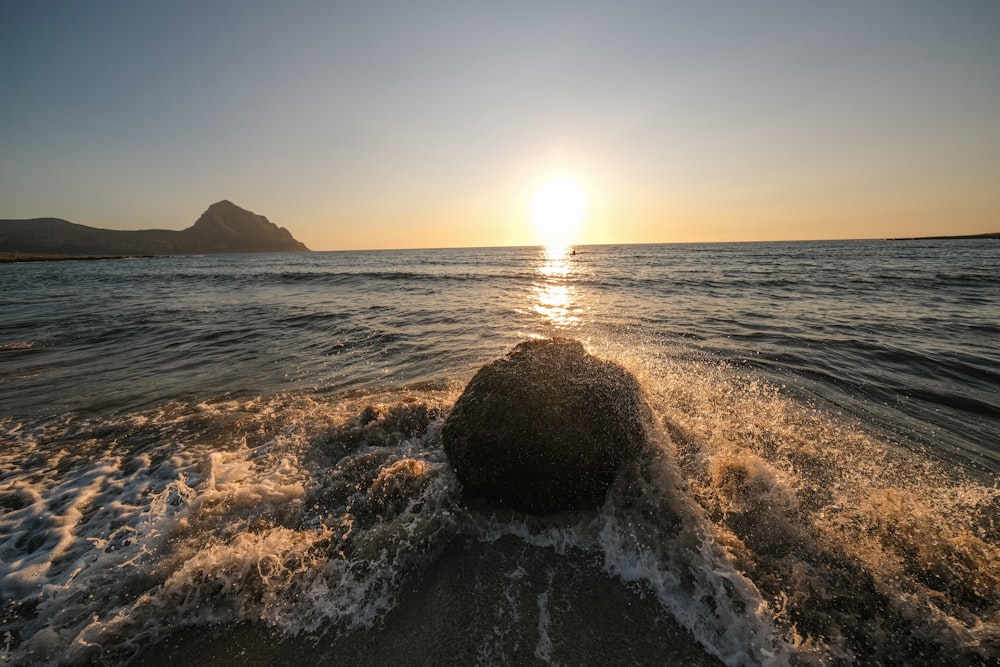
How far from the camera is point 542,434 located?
13.7 ft

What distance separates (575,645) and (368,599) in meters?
1.66

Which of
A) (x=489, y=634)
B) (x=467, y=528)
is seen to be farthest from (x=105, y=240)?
(x=489, y=634)

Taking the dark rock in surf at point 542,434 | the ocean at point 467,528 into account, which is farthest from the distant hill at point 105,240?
the dark rock in surf at point 542,434

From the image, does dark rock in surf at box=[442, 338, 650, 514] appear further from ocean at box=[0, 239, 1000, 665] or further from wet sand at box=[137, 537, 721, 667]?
wet sand at box=[137, 537, 721, 667]

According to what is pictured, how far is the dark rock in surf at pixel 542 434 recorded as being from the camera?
4.03 m

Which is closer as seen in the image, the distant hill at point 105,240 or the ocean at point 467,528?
the ocean at point 467,528

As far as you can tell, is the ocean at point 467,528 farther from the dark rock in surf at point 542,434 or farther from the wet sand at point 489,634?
the dark rock in surf at point 542,434

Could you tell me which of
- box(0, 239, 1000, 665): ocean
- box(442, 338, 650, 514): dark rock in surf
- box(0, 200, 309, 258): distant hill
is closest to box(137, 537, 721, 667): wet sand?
box(0, 239, 1000, 665): ocean

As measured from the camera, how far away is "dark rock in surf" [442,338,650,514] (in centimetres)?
403

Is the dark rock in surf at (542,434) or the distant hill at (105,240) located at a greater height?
the distant hill at (105,240)

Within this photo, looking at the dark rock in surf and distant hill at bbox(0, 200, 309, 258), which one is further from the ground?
distant hill at bbox(0, 200, 309, 258)

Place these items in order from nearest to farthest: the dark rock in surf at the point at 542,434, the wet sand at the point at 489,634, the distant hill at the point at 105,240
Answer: the wet sand at the point at 489,634, the dark rock in surf at the point at 542,434, the distant hill at the point at 105,240

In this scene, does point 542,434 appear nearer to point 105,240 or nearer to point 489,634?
point 489,634

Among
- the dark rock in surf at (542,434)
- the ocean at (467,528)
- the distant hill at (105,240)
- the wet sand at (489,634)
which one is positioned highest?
the distant hill at (105,240)
